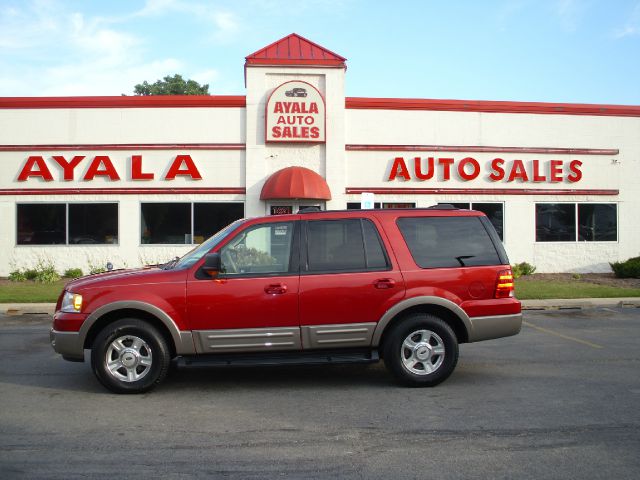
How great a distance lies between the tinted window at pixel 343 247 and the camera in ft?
22.1

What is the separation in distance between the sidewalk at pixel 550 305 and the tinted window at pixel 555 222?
607 centimetres

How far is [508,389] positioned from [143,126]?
15.7 meters

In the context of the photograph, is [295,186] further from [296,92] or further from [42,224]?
[42,224]

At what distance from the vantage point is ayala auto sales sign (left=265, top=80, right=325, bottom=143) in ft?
63.7

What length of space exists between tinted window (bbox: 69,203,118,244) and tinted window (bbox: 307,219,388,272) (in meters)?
14.3

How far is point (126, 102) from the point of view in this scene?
19438 millimetres

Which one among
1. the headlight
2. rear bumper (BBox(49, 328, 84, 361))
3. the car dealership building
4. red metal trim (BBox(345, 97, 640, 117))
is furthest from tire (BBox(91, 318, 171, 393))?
red metal trim (BBox(345, 97, 640, 117))

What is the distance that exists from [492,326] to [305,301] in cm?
205

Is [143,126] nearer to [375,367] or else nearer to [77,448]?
[375,367]

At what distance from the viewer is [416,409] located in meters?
5.93

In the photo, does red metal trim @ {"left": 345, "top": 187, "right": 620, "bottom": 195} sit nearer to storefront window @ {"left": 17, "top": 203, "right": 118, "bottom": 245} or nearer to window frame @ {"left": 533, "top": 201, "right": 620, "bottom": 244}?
window frame @ {"left": 533, "top": 201, "right": 620, "bottom": 244}

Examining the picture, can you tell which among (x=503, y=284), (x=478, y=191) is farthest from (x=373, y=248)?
(x=478, y=191)

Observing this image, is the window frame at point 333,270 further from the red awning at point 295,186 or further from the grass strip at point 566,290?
the red awning at point 295,186

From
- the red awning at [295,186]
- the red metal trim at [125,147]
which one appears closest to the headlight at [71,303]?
the red awning at [295,186]
